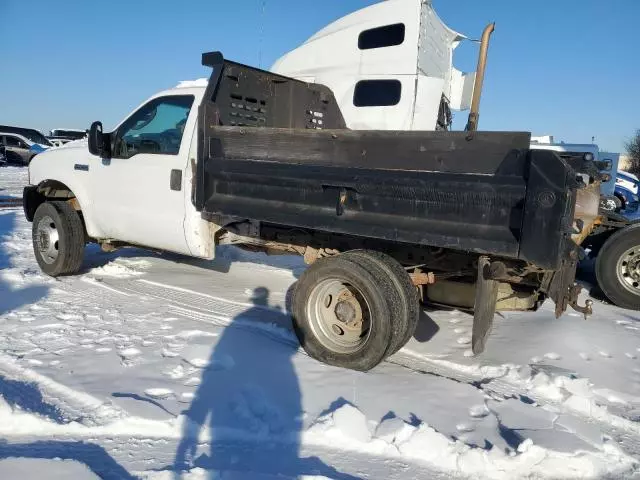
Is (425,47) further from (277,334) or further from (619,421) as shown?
(619,421)

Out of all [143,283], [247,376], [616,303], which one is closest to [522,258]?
[247,376]

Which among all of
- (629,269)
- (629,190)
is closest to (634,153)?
(629,190)

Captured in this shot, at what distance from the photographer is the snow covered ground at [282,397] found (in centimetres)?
254

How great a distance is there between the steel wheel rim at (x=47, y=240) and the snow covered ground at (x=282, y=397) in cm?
72

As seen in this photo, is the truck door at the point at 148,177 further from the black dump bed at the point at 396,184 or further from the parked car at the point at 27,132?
the parked car at the point at 27,132

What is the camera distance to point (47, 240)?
578 cm

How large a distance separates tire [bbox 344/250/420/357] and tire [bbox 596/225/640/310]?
11.4 feet

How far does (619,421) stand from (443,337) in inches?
62.9

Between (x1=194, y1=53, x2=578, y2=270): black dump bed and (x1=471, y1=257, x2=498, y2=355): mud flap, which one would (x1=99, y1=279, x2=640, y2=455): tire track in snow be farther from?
(x1=194, y1=53, x2=578, y2=270): black dump bed

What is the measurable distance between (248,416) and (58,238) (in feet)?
12.8

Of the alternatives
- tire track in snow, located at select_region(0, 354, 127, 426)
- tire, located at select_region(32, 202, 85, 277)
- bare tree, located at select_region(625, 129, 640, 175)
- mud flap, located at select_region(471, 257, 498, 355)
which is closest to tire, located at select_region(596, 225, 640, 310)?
mud flap, located at select_region(471, 257, 498, 355)

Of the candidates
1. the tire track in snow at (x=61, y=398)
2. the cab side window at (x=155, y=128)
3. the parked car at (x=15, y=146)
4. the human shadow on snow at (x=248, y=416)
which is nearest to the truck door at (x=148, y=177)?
the cab side window at (x=155, y=128)

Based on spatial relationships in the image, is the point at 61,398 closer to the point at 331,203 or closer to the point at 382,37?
the point at 331,203

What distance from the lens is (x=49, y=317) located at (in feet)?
14.4
